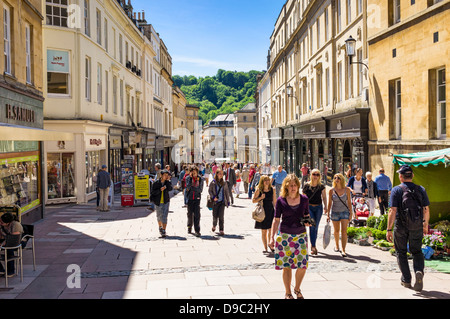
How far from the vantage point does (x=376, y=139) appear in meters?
18.0

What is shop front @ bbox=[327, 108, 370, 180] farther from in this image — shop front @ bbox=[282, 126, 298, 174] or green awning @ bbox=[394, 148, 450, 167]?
shop front @ bbox=[282, 126, 298, 174]

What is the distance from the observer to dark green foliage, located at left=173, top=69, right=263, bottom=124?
487 feet

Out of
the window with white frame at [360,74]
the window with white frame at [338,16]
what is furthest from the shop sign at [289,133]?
the window with white frame at [360,74]

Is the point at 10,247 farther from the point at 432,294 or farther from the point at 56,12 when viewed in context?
the point at 56,12

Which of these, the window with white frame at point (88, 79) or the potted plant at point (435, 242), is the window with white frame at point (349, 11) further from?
the potted plant at point (435, 242)

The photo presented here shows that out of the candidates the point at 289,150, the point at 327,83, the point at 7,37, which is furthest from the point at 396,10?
the point at 289,150

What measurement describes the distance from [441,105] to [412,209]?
7992mm

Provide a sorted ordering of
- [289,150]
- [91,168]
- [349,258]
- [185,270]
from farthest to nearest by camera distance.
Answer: [289,150]
[91,168]
[349,258]
[185,270]

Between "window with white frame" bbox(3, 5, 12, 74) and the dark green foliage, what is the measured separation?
13164 centimetres

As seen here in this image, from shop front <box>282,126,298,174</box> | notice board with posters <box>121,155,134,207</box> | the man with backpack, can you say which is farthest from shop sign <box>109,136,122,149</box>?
the man with backpack

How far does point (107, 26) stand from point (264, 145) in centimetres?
3614

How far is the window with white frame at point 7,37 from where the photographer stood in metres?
13.2

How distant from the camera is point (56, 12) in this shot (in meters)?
20.7

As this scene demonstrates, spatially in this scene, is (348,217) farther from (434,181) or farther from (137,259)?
(137,259)
